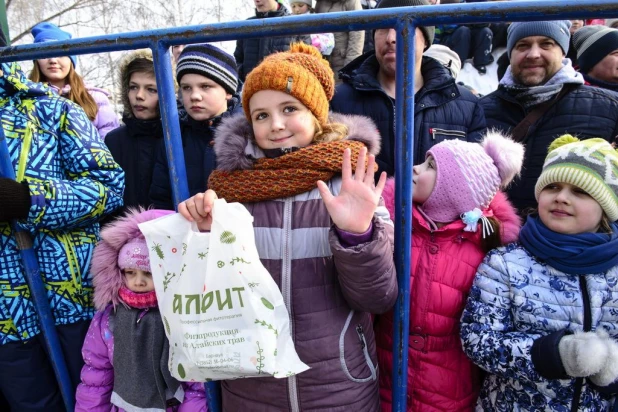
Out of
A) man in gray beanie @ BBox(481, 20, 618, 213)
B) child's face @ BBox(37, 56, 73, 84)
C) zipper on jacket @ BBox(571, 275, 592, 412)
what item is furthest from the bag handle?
child's face @ BBox(37, 56, 73, 84)

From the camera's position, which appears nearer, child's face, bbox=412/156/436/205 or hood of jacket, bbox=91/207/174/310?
child's face, bbox=412/156/436/205

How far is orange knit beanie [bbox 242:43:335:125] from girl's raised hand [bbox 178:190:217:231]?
44 cm

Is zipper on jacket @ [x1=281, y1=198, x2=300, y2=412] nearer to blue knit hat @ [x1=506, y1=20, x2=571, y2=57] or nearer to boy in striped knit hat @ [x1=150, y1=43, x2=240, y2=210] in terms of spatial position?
boy in striped knit hat @ [x1=150, y1=43, x2=240, y2=210]

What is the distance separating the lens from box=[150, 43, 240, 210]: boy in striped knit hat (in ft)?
7.21

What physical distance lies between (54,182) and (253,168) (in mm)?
775

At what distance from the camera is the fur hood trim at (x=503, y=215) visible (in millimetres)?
1473

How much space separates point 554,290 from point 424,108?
3.41 ft

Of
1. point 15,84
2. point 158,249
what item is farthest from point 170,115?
point 15,84

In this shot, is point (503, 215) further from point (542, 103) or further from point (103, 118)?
point (103, 118)

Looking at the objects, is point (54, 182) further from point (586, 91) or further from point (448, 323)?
point (586, 91)

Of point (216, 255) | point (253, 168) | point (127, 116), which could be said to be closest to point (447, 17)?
point (253, 168)

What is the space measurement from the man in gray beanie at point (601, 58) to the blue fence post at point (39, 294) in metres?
3.18

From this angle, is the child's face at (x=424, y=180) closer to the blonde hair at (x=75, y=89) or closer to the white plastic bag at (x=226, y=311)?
the white plastic bag at (x=226, y=311)

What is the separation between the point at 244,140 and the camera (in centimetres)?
144
